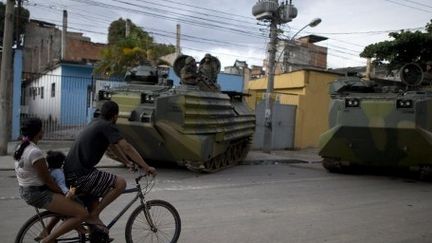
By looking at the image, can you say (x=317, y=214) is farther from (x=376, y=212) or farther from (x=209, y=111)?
(x=209, y=111)

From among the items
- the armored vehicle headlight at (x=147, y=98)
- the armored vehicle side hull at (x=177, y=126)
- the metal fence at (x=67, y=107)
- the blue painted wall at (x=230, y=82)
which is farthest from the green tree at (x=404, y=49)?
the armored vehicle headlight at (x=147, y=98)

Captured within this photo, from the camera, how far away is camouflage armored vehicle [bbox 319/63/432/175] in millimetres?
11898

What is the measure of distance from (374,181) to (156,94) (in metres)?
5.47

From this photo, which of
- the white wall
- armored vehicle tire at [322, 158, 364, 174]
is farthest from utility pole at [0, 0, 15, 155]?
armored vehicle tire at [322, 158, 364, 174]

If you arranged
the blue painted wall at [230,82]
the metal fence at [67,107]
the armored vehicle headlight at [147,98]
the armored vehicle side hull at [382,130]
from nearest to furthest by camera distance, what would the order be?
the armored vehicle side hull at [382,130] < the armored vehicle headlight at [147,98] < the metal fence at [67,107] < the blue painted wall at [230,82]

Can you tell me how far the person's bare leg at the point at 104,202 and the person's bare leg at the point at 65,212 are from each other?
7.5 inches

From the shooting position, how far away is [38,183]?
16.3 ft

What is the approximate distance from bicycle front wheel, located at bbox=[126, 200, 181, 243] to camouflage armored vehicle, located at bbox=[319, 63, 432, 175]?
750cm

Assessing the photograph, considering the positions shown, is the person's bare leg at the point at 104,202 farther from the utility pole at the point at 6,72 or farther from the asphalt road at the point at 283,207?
→ the utility pole at the point at 6,72

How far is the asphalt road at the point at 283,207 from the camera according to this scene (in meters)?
7.12

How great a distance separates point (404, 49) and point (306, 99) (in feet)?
13.9

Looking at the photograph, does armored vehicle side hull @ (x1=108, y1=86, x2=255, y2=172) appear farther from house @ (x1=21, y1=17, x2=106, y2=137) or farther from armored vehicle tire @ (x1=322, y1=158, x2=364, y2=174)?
house @ (x1=21, y1=17, x2=106, y2=137)

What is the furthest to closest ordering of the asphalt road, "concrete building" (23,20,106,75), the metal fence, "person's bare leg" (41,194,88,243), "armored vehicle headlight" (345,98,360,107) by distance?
→ "concrete building" (23,20,106,75) < the metal fence < "armored vehicle headlight" (345,98,360,107) < the asphalt road < "person's bare leg" (41,194,88,243)

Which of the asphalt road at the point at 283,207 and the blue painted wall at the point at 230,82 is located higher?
the blue painted wall at the point at 230,82
